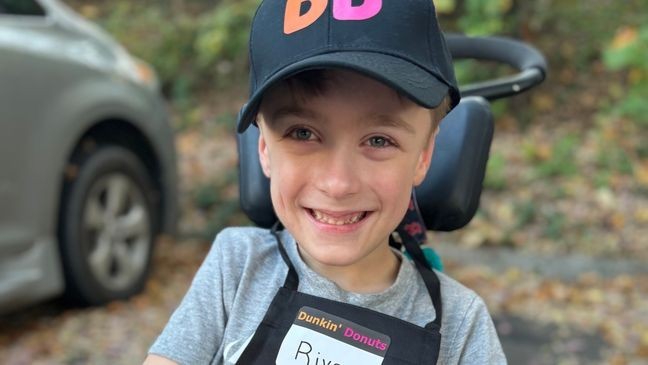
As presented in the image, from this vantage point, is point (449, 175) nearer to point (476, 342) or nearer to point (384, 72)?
point (476, 342)

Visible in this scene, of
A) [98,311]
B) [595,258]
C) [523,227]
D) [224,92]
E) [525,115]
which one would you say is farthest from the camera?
[224,92]

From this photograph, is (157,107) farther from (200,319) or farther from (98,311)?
(200,319)

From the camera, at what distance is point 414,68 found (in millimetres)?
1581

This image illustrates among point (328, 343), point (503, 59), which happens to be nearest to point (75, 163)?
point (503, 59)

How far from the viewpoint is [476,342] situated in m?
1.78

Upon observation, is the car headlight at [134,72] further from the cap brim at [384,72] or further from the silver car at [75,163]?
the cap brim at [384,72]

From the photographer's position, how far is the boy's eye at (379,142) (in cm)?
165

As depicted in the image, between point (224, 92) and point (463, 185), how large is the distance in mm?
7263

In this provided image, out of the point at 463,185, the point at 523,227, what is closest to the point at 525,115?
the point at 523,227

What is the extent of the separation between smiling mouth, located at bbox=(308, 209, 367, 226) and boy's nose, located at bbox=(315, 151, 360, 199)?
0.06 m

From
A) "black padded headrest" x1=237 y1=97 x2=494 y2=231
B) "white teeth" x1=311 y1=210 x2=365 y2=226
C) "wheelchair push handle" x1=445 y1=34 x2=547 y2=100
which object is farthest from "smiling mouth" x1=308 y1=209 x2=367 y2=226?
"wheelchair push handle" x1=445 y1=34 x2=547 y2=100

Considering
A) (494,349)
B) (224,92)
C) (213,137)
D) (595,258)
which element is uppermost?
(224,92)

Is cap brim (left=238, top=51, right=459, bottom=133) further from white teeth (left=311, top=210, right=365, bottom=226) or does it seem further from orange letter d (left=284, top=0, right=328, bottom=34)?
white teeth (left=311, top=210, right=365, bottom=226)

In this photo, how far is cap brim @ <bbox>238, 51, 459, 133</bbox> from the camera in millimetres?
1521
